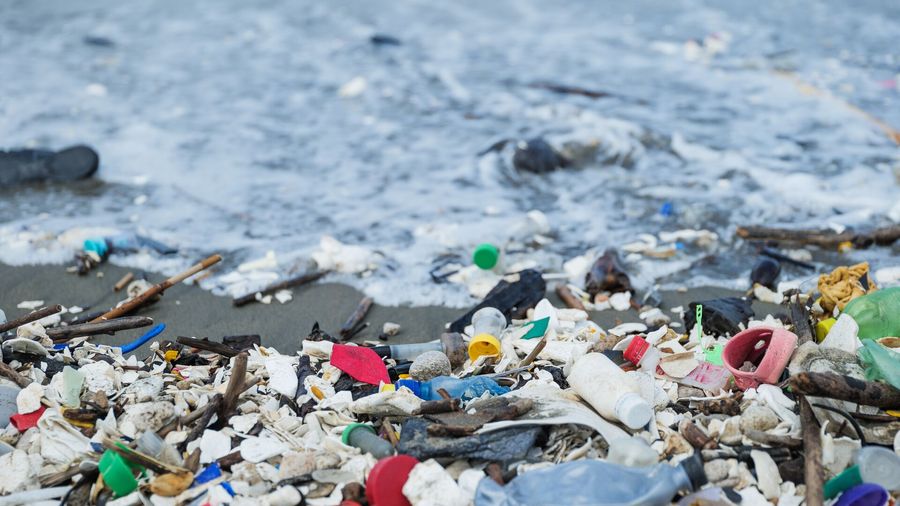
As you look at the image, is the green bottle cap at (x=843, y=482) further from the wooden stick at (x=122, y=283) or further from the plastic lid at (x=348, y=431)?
the wooden stick at (x=122, y=283)

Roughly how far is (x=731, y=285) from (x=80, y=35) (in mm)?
10409

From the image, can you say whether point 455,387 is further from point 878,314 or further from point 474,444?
point 878,314

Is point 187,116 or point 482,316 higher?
point 482,316

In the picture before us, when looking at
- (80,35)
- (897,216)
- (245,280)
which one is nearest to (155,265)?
(245,280)

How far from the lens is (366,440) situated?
2963 millimetres

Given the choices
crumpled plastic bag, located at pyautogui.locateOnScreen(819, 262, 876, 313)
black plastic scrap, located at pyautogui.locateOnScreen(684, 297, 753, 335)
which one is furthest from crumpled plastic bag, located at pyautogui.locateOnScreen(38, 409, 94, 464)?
crumpled plastic bag, located at pyautogui.locateOnScreen(819, 262, 876, 313)

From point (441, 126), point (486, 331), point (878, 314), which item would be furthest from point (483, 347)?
point (441, 126)

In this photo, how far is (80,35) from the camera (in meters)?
11.5

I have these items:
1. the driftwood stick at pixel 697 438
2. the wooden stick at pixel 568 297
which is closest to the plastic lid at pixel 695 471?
the driftwood stick at pixel 697 438

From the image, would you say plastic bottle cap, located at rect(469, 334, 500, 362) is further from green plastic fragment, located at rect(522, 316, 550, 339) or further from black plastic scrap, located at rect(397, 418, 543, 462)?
black plastic scrap, located at rect(397, 418, 543, 462)

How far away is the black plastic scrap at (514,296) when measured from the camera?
170 inches

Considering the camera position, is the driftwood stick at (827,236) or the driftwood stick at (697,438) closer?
the driftwood stick at (697,438)

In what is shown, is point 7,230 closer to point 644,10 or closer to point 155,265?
point 155,265

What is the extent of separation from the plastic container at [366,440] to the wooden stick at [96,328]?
1.59m
